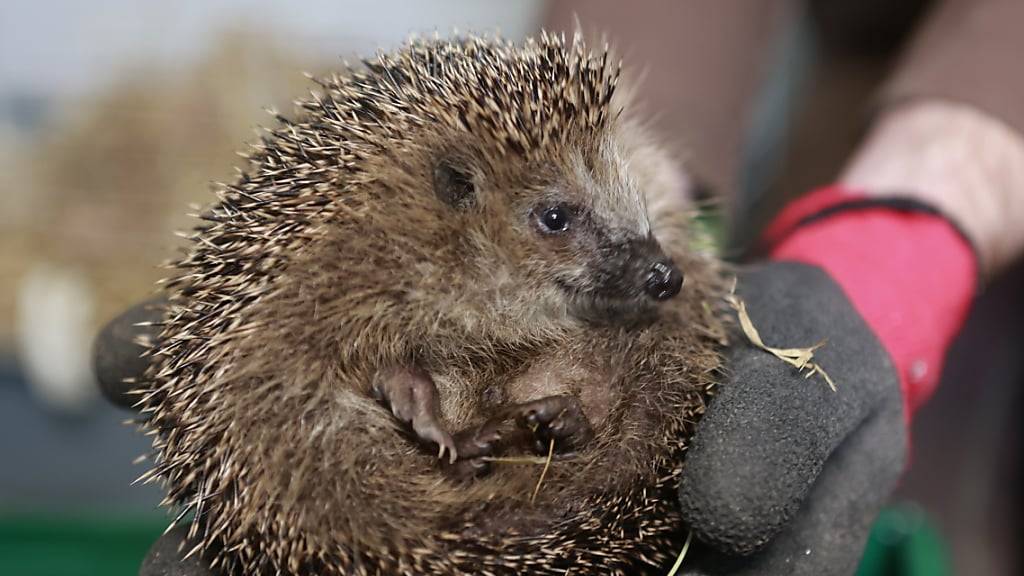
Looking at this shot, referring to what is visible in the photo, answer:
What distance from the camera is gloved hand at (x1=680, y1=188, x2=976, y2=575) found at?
1.31 metres

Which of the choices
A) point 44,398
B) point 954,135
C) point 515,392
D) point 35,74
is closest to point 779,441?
point 515,392

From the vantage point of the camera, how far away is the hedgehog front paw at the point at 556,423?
1324 mm

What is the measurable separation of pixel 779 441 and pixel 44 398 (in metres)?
2.70

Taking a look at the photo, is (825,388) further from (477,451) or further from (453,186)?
(453,186)

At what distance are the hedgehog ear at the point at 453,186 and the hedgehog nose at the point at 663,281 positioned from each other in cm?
34

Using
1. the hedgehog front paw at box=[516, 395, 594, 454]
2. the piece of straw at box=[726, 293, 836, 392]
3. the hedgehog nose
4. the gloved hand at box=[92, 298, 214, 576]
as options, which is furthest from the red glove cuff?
the gloved hand at box=[92, 298, 214, 576]

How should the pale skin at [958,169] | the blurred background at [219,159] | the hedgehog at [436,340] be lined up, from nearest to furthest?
the hedgehog at [436,340] < the pale skin at [958,169] < the blurred background at [219,159]

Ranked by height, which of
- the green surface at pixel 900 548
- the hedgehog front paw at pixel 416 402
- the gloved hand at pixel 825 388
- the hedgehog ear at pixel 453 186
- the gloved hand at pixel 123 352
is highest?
the hedgehog ear at pixel 453 186

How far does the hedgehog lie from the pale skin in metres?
0.79

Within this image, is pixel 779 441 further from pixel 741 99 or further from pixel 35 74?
pixel 35 74

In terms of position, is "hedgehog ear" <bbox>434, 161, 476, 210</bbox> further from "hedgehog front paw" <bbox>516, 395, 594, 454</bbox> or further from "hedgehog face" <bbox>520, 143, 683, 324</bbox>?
"hedgehog front paw" <bbox>516, 395, 594, 454</bbox>

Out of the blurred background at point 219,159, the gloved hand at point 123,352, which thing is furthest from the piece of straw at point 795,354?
the gloved hand at point 123,352

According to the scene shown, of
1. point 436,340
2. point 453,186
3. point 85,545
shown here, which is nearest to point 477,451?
point 436,340

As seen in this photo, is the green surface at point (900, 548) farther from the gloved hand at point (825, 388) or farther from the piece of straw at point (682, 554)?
the piece of straw at point (682, 554)
